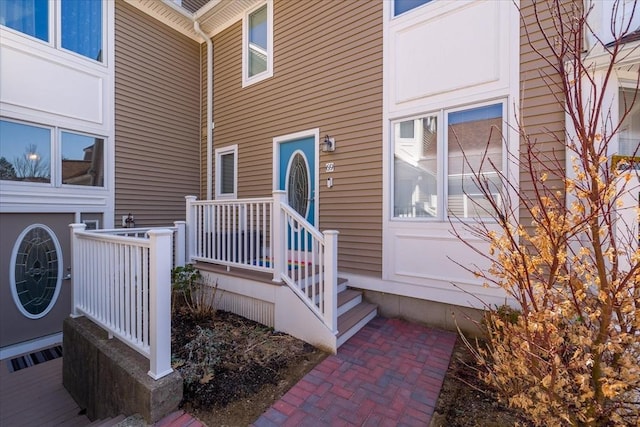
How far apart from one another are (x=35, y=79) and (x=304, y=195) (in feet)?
15.6

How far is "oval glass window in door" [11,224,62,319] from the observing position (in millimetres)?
4699

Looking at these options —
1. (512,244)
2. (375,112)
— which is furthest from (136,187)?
(512,244)

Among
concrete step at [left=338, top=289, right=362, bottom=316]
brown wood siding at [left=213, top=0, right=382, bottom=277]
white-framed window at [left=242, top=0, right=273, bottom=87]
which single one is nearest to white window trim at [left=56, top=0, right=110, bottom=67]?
white-framed window at [left=242, top=0, right=273, bottom=87]

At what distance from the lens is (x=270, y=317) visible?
3.88 metres

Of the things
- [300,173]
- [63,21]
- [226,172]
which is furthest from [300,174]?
Result: [63,21]

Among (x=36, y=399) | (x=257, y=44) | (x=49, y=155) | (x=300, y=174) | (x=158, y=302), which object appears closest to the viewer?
(x=158, y=302)

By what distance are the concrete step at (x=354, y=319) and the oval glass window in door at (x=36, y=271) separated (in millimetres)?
4970

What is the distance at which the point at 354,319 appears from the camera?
389 cm

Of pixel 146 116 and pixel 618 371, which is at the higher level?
pixel 146 116

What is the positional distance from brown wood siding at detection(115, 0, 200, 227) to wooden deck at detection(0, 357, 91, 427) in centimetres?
274

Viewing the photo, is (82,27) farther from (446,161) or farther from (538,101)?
(538,101)

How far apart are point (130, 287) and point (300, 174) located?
3368mm

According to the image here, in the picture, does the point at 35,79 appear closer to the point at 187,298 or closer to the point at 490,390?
the point at 187,298

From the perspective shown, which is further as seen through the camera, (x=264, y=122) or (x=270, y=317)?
(x=264, y=122)
